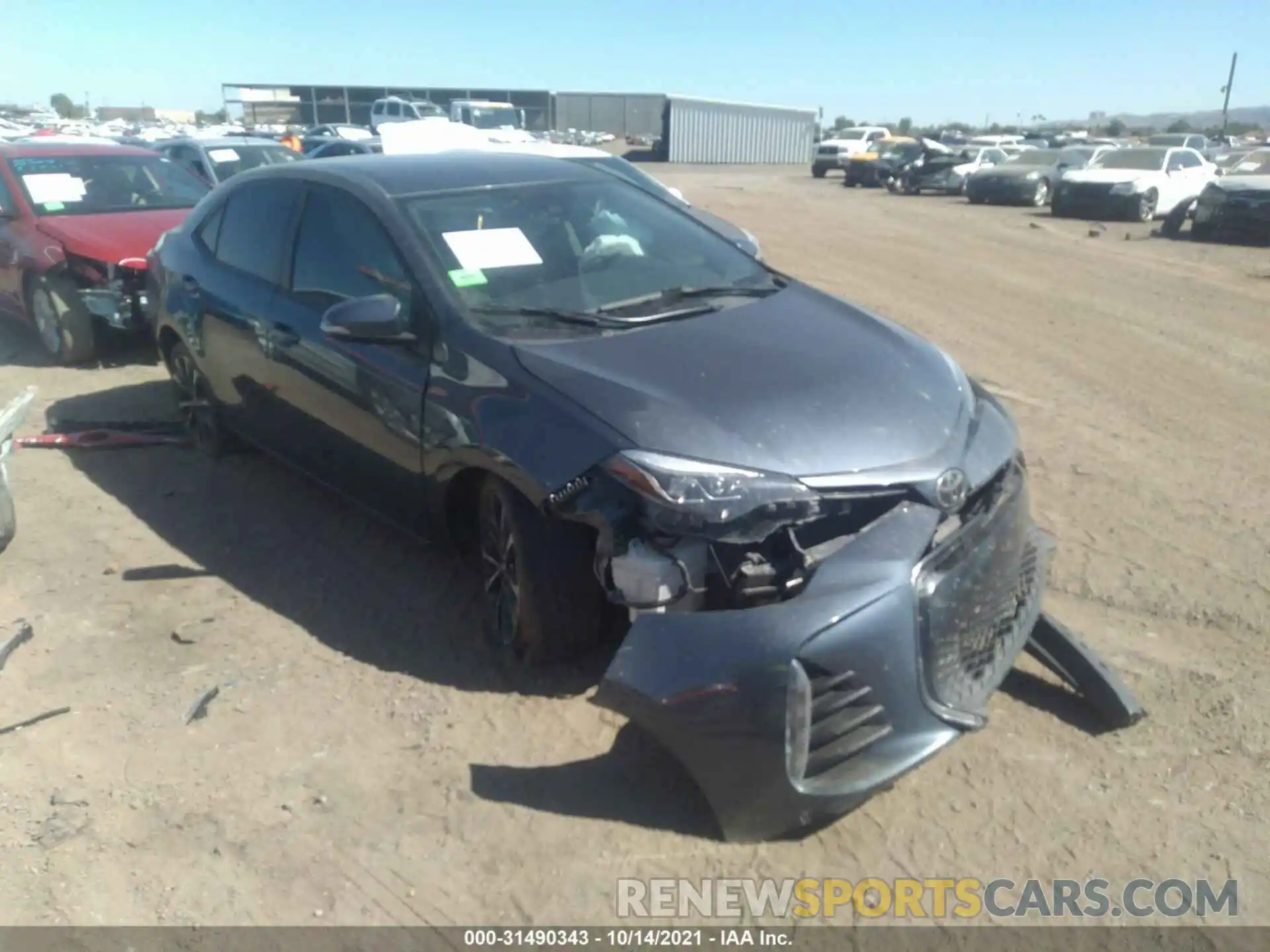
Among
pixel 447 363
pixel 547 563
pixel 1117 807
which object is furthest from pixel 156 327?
pixel 1117 807

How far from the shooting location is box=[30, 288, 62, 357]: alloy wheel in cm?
813

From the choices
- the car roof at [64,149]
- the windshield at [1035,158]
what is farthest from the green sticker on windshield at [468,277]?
the windshield at [1035,158]

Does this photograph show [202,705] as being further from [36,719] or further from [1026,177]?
[1026,177]

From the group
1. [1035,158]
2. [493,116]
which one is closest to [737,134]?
[493,116]

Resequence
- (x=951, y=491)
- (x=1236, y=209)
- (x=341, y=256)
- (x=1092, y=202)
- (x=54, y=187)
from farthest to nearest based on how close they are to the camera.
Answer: (x=1092, y=202) < (x=1236, y=209) < (x=54, y=187) < (x=341, y=256) < (x=951, y=491)

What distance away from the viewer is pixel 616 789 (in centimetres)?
319

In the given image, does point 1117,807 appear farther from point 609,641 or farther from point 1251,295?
point 1251,295

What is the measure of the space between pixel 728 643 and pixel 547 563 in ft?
3.01

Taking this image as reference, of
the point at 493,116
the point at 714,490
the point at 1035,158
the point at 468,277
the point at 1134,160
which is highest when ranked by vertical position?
the point at 493,116

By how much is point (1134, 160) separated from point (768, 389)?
22.0 metres

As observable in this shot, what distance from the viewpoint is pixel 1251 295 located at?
11.5m

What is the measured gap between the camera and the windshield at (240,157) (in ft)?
48.2

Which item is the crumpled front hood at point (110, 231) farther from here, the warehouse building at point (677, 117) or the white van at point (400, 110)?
the warehouse building at point (677, 117)

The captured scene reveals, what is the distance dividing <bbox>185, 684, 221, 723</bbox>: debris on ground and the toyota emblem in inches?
100
